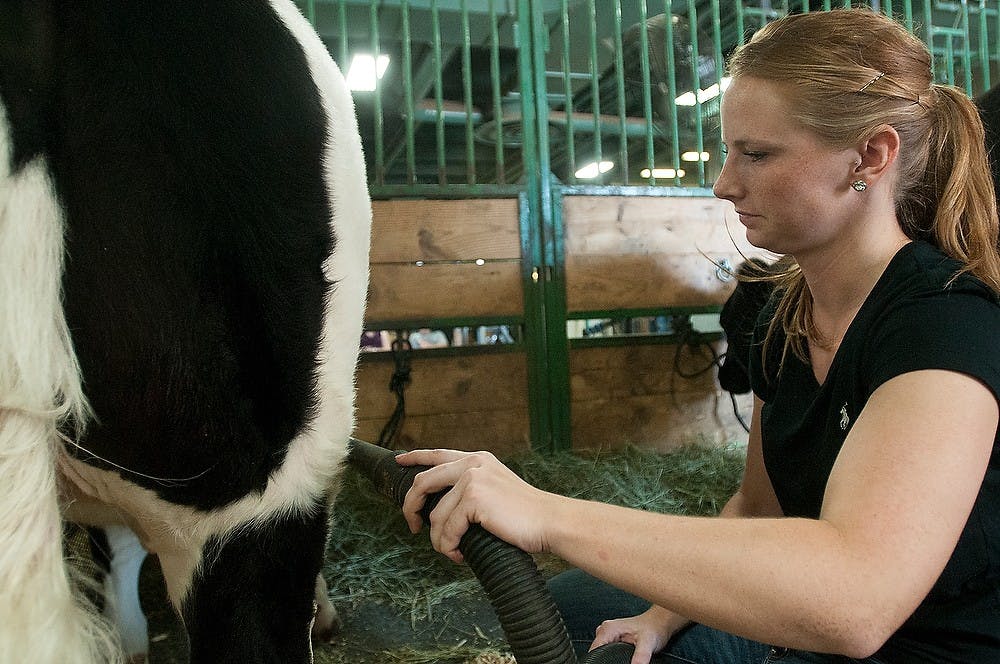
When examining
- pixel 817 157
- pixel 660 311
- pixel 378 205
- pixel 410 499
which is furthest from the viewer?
pixel 660 311

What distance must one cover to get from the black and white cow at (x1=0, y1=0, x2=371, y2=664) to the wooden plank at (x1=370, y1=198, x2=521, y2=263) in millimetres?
1369

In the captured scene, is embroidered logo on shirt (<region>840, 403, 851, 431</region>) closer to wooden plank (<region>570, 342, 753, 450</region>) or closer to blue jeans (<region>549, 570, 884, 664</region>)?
blue jeans (<region>549, 570, 884, 664</region>)

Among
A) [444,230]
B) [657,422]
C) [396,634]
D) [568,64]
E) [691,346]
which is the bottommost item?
[396,634]

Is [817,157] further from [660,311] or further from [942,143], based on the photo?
[660,311]

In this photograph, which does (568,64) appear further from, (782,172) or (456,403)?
(782,172)

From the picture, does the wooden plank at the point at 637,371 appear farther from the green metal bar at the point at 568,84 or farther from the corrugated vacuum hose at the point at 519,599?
the corrugated vacuum hose at the point at 519,599

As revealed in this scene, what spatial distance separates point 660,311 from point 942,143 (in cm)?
183

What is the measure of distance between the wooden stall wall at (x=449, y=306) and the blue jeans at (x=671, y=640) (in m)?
1.28

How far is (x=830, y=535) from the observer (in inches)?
26.6

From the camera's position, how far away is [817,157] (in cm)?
94

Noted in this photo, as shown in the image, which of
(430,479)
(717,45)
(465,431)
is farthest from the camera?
(717,45)

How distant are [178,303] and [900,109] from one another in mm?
954

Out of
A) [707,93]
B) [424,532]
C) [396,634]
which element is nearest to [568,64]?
[707,93]

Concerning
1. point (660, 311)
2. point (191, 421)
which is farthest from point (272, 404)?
point (660, 311)
